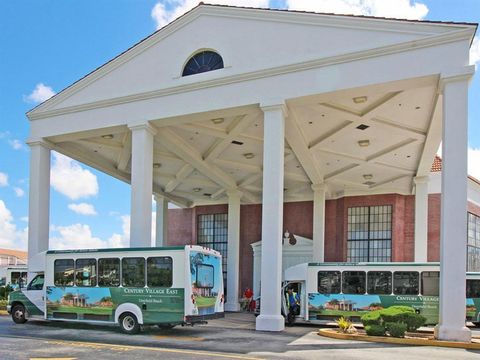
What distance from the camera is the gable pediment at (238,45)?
1498cm

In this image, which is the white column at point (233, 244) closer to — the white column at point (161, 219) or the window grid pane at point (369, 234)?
the white column at point (161, 219)

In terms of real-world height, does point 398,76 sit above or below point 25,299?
above

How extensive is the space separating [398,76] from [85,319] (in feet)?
41.6

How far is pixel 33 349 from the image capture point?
11.4 metres

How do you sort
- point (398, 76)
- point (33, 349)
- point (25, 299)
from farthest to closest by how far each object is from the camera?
point (25, 299) < point (398, 76) < point (33, 349)

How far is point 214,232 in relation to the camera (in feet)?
111

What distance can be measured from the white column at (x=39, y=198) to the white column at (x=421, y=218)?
19.0 m

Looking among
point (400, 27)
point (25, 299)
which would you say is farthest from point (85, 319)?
point (400, 27)

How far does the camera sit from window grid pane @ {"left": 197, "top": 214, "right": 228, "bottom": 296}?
1319 inches

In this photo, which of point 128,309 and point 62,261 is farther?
point 62,261

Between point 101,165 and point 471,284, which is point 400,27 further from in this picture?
point 101,165

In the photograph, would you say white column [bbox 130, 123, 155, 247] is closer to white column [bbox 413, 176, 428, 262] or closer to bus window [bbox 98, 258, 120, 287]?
bus window [bbox 98, 258, 120, 287]

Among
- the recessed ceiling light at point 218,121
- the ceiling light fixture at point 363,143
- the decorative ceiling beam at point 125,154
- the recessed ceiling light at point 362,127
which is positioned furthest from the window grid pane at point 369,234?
the decorative ceiling beam at point 125,154

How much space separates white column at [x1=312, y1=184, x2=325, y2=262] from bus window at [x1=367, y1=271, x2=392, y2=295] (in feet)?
31.4
